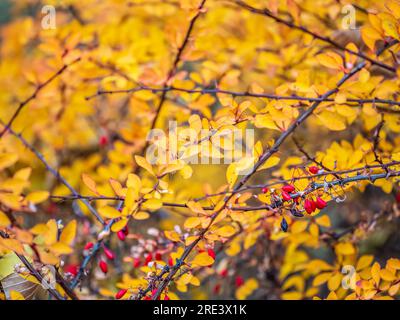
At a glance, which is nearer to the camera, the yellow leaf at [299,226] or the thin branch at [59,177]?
the thin branch at [59,177]

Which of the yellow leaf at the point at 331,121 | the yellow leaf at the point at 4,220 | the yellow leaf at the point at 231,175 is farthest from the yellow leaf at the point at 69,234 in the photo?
the yellow leaf at the point at 331,121

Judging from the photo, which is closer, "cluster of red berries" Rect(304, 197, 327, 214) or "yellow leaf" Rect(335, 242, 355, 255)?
"cluster of red berries" Rect(304, 197, 327, 214)

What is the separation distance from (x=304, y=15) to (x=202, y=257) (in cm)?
165

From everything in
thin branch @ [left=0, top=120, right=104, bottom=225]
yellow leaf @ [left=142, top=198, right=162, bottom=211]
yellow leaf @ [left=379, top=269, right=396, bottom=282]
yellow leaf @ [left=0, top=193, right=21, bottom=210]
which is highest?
thin branch @ [left=0, top=120, right=104, bottom=225]


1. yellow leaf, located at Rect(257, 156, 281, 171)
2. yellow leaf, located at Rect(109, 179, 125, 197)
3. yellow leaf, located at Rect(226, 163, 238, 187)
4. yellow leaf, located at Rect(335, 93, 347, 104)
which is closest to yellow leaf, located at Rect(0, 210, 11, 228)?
yellow leaf, located at Rect(109, 179, 125, 197)

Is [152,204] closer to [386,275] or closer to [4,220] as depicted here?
[4,220]

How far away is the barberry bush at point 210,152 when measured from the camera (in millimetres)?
1322

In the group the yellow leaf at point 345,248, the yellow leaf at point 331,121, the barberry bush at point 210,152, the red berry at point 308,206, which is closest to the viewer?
the red berry at point 308,206

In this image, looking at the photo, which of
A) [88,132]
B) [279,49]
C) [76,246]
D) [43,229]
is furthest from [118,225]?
[88,132]

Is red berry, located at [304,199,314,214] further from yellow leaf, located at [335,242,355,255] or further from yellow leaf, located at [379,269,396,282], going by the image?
yellow leaf, located at [335,242,355,255]

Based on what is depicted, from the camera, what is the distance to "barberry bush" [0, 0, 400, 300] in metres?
1.32

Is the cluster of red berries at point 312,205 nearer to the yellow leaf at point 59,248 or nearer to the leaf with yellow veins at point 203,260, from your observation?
the leaf with yellow veins at point 203,260

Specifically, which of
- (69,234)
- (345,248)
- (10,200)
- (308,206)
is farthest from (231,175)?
(345,248)
